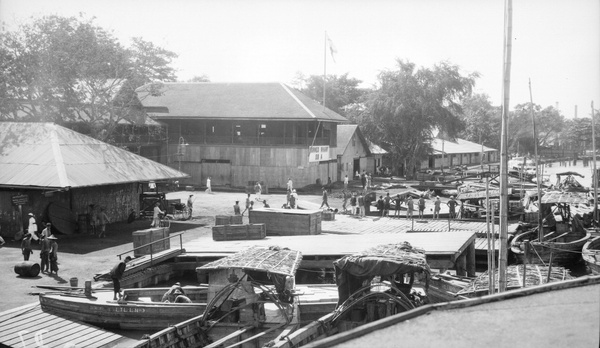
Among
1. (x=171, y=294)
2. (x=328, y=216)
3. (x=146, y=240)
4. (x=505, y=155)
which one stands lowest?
(x=171, y=294)

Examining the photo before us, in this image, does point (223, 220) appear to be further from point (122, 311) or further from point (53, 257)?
point (122, 311)

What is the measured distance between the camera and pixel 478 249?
83.8ft

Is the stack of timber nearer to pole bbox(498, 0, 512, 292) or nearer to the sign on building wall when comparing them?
pole bbox(498, 0, 512, 292)

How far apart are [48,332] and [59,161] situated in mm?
14102

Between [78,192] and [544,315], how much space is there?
968 inches

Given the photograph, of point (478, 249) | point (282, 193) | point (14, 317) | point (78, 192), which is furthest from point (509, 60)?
point (282, 193)

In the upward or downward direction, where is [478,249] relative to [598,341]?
downward

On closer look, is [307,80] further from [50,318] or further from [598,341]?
[598,341]

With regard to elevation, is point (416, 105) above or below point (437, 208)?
above

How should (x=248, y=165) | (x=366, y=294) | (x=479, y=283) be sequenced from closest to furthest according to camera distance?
(x=366, y=294) → (x=479, y=283) → (x=248, y=165)

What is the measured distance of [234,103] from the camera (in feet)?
164

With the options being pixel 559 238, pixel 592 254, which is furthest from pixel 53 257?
pixel 559 238

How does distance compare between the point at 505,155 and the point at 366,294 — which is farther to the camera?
the point at 505,155

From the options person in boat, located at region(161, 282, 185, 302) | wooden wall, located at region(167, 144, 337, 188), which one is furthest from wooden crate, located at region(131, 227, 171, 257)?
wooden wall, located at region(167, 144, 337, 188)
